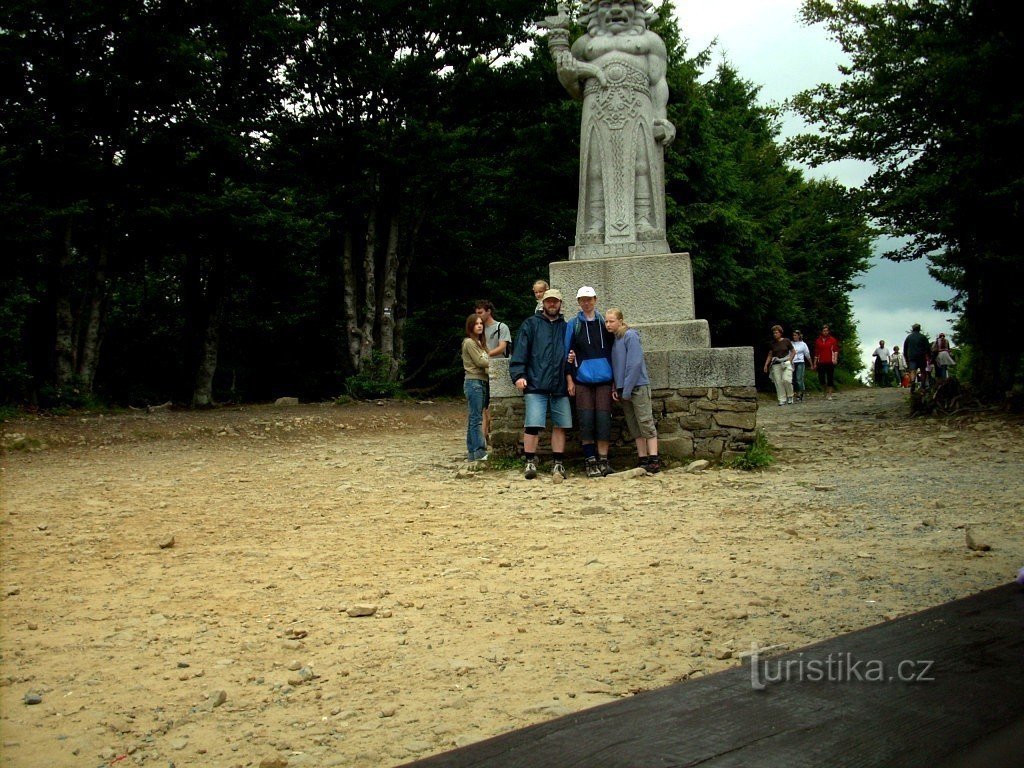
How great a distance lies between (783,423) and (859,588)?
9930 millimetres

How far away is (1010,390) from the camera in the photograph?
527 inches

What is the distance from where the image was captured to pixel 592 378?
8.99m

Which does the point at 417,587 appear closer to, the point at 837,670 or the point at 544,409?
the point at 837,670

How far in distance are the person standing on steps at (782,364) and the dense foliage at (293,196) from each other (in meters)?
2.57

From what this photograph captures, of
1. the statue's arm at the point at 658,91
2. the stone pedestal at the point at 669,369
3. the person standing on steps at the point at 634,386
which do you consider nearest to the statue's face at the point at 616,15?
the statue's arm at the point at 658,91

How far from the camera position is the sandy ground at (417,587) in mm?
3312

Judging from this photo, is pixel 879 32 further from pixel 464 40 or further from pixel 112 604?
pixel 112 604

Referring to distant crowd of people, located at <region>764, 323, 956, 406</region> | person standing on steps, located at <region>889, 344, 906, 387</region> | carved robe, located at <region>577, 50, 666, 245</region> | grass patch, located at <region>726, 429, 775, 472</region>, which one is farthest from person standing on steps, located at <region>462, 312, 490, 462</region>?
person standing on steps, located at <region>889, 344, 906, 387</region>

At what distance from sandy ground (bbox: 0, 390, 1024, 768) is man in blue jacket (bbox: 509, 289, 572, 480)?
0.59 meters

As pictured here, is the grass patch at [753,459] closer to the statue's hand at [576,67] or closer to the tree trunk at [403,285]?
the statue's hand at [576,67]

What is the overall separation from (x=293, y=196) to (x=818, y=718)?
18.2m

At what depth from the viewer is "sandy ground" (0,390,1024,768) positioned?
3312mm

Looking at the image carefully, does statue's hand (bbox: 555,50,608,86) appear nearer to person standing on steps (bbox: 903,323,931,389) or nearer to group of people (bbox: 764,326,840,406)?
group of people (bbox: 764,326,840,406)

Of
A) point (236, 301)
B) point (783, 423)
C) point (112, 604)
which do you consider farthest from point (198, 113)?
point (112, 604)
